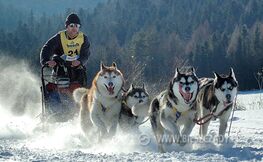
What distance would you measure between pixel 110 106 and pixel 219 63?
1987 inches

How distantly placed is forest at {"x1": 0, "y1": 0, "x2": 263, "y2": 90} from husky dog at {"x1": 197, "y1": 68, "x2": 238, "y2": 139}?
1227 inches

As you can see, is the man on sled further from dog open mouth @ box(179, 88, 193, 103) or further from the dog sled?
dog open mouth @ box(179, 88, 193, 103)

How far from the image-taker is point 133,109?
7.32m

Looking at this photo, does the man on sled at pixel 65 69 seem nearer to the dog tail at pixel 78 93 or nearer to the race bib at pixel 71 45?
the race bib at pixel 71 45

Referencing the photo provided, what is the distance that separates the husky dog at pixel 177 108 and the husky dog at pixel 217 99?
35cm

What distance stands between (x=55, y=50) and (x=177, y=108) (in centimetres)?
347

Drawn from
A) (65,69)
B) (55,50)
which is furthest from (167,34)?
(65,69)

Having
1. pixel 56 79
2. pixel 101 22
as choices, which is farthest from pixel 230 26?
pixel 56 79

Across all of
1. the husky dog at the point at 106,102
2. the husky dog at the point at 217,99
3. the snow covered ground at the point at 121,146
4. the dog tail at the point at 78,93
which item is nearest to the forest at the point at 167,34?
the snow covered ground at the point at 121,146

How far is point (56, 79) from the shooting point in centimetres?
884

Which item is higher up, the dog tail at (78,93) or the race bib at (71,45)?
the race bib at (71,45)

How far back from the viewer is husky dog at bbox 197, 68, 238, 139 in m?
6.35

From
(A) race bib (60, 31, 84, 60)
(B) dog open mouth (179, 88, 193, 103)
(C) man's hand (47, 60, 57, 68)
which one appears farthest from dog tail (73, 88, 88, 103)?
(B) dog open mouth (179, 88, 193, 103)

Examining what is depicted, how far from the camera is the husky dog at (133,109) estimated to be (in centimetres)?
741
